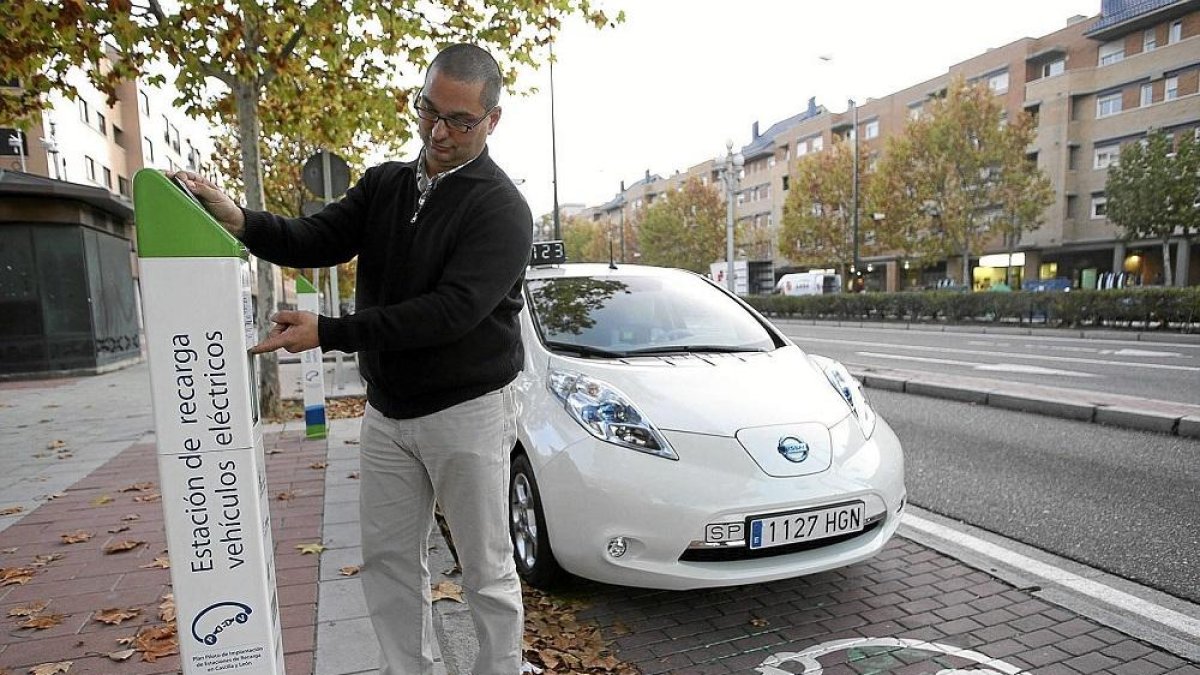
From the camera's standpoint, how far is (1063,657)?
2555 millimetres

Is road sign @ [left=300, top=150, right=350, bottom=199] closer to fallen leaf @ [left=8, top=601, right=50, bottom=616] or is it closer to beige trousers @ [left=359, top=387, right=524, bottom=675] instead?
fallen leaf @ [left=8, top=601, right=50, bottom=616]

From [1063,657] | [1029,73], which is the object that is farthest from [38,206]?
[1029,73]

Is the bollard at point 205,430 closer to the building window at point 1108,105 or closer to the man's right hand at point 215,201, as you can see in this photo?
the man's right hand at point 215,201

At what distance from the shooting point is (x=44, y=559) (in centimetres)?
347

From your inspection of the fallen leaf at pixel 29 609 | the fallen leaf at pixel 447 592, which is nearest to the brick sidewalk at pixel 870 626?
the fallen leaf at pixel 447 592

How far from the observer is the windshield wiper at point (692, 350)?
3.55m

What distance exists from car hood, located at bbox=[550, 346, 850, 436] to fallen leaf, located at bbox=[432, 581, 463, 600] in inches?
42.0

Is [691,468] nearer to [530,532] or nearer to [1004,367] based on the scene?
[530,532]

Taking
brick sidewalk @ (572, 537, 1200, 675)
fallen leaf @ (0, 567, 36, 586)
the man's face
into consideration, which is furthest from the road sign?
the man's face

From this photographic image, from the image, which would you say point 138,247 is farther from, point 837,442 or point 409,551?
point 837,442

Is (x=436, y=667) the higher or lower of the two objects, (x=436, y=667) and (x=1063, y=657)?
the higher

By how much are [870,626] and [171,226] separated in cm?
279

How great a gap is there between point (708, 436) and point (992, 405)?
6.02 meters

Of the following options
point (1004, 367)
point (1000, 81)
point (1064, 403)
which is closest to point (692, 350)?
point (1064, 403)
